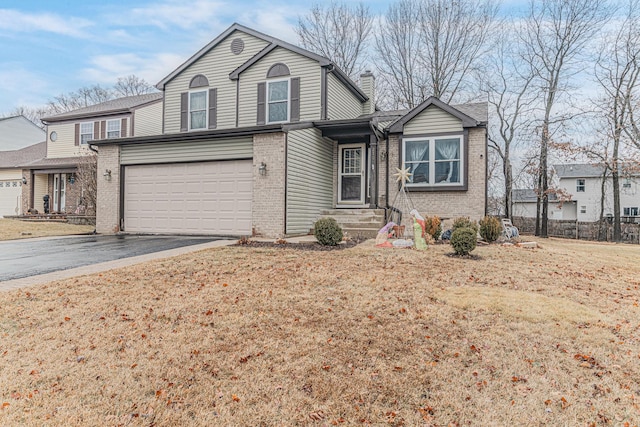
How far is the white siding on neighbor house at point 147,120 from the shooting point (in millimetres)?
20222

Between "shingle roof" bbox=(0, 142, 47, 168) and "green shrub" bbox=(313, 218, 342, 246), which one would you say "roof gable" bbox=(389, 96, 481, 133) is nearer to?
"green shrub" bbox=(313, 218, 342, 246)

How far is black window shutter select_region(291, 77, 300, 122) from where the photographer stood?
14164 millimetres

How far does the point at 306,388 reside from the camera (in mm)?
3170

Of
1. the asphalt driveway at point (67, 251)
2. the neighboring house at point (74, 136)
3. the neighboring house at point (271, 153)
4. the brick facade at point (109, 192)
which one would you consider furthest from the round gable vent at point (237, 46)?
the asphalt driveway at point (67, 251)

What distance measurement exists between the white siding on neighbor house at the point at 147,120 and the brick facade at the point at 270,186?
36.9 ft

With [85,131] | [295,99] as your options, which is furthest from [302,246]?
[85,131]

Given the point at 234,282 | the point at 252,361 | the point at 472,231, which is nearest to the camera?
the point at 252,361

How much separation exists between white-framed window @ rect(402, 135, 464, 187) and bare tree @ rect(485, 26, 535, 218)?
37.1 feet

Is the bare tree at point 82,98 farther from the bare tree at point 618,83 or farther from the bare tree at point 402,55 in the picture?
the bare tree at point 618,83

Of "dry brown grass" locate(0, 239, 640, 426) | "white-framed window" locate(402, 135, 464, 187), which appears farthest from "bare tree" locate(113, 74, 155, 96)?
"dry brown grass" locate(0, 239, 640, 426)

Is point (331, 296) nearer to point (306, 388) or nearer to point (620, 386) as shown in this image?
point (306, 388)

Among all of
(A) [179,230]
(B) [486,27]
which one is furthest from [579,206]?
(A) [179,230]

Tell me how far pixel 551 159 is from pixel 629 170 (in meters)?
3.58

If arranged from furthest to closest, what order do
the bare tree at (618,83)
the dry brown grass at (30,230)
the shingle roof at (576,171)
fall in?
1. the shingle roof at (576,171)
2. the bare tree at (618,83)
3. the dry brown grass at (30,230)
